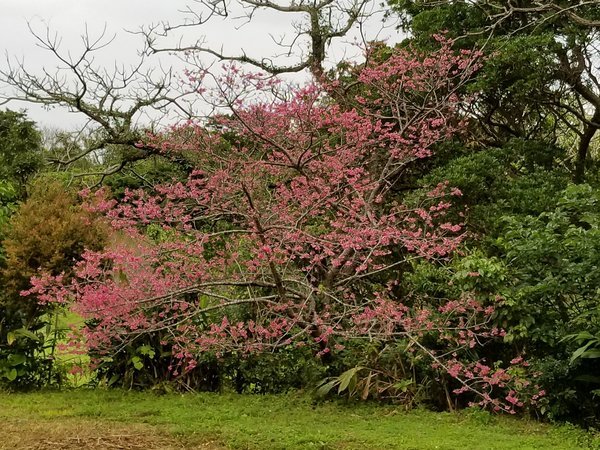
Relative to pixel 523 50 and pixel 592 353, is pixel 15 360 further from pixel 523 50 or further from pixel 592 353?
pixel 523 50

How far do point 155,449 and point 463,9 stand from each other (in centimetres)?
654

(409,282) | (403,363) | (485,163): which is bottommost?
(403,363)

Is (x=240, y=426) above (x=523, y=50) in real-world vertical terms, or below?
below

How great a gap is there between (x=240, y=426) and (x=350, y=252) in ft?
7.52

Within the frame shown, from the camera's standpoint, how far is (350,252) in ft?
19.8

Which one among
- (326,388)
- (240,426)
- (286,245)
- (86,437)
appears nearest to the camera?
(86,437)

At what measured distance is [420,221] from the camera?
270 inches

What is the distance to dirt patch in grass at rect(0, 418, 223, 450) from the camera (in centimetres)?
381

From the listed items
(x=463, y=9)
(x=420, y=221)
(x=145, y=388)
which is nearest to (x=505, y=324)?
(x=420, y=221)

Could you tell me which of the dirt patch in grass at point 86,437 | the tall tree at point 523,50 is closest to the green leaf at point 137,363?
the dirt patch in grass at point 86,437

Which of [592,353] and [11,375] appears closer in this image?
[592,353]

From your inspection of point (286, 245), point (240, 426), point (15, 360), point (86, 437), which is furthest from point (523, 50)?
point (15, 360)

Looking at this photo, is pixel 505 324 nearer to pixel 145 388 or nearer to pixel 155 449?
pixel 155 449

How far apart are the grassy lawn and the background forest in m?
0.29
